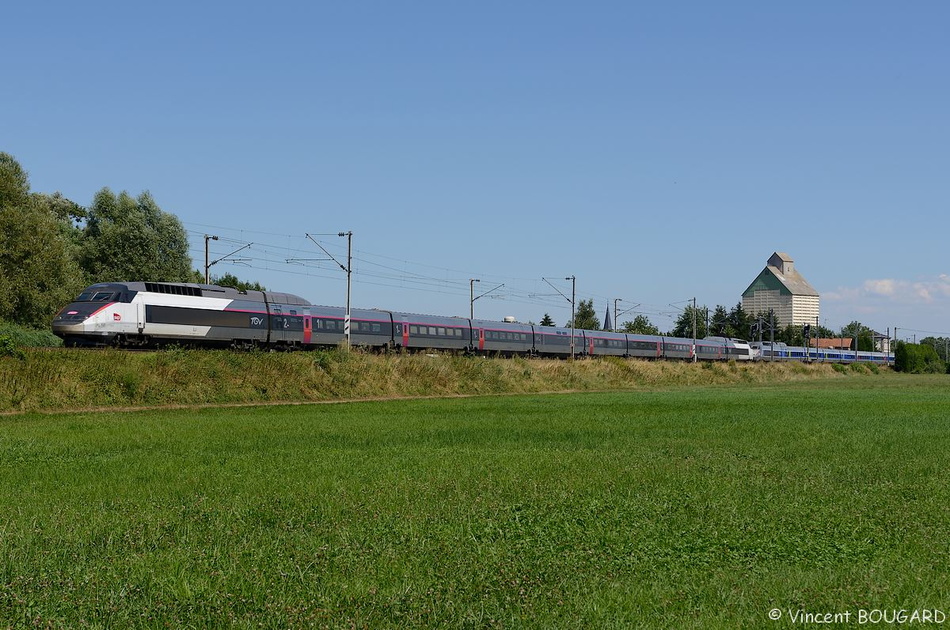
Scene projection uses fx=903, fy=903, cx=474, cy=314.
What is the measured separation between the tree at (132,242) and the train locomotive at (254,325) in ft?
80.0

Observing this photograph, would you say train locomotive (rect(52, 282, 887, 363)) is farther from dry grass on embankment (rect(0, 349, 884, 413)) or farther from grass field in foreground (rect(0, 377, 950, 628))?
grass field in foreground (rect(0, 377, 950, 628))

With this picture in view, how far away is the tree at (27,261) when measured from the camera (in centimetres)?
6066

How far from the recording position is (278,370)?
4412cm

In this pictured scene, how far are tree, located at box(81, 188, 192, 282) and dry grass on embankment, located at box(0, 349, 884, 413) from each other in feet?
112

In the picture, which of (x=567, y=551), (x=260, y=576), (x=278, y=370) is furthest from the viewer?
(x=278, y=370)

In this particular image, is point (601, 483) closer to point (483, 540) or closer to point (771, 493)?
point (771, 493)

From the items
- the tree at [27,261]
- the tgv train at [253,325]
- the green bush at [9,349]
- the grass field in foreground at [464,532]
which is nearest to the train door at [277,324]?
the tgv train at [253,325]

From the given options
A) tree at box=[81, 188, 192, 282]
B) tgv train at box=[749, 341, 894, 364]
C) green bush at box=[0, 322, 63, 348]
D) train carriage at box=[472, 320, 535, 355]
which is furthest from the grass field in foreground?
tgv train at box=[749, 341, 894, 364]

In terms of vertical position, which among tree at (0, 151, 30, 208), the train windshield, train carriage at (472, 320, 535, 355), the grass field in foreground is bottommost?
the grass field in foreground

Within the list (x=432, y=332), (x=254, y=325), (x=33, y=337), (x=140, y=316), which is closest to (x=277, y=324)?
(x=254, y=325)

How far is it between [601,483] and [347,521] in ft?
16.4

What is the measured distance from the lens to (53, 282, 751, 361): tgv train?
45469 mm

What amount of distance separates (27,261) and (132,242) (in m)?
17.3

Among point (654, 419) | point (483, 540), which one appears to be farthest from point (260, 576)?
point (654, 419)
